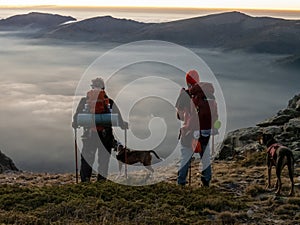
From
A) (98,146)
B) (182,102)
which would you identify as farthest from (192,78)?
(98,146)

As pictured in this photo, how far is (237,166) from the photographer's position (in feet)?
51.3

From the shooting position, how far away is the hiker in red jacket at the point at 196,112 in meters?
10.7

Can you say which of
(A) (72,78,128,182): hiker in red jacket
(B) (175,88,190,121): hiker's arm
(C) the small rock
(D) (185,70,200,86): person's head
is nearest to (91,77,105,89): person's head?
(A) (72,78,128,182): hiker in red jacket

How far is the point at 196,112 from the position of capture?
35.2 feet

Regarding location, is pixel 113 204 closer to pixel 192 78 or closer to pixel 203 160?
pixel 203 160

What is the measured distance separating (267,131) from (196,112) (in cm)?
999

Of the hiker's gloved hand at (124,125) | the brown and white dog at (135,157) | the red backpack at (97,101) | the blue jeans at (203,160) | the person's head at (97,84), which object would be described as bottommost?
the brown and white dog at (135,157)

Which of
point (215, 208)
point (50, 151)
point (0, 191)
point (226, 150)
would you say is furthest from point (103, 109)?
point (50, 151)

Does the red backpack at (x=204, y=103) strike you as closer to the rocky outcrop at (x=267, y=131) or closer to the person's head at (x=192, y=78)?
the person's head at (x=192, y=78)

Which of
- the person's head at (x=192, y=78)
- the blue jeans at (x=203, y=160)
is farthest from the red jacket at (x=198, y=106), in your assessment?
the blue jeans at (x=203, y=160)

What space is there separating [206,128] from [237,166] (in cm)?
517

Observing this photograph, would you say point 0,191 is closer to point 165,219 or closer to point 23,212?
point 23,212

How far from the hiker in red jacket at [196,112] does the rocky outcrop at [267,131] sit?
594 centimetres

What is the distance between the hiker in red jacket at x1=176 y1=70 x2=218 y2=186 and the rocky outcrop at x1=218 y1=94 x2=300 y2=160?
5.94 m
